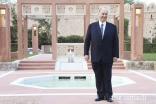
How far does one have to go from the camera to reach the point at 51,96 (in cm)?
475

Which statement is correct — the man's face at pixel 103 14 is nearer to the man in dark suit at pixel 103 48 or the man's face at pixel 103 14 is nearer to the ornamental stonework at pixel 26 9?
the man in dark suit at pixel 103 48

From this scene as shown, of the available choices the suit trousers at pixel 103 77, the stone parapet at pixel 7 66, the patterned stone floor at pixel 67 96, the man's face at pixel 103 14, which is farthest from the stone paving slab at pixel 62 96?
the stone parapet at pixel 7 66

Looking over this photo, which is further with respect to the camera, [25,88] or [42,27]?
[42,27]

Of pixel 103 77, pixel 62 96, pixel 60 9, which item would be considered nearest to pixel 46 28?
pixel 60 9

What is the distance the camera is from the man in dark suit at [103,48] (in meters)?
4.06

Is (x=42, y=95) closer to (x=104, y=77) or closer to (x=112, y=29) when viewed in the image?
(x=104, y=77)

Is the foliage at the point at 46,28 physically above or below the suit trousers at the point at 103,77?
above

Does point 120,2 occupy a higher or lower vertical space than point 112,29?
higher

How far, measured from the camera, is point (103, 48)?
405 centimetres

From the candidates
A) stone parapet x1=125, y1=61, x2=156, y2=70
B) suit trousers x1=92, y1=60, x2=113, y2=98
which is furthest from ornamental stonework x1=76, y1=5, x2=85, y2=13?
suit trousers x1=92, y1=60, x2=113, y2=98

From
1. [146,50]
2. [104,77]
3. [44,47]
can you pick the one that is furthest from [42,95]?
[146,50]

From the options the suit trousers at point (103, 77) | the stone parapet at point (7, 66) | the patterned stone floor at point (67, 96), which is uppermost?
the suit trousers at point (103, 77)

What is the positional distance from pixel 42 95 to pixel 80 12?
799 cm

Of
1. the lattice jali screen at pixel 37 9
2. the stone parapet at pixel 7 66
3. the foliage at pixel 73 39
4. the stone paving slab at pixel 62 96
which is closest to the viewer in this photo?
the stone paving slab at pixel 62 96
